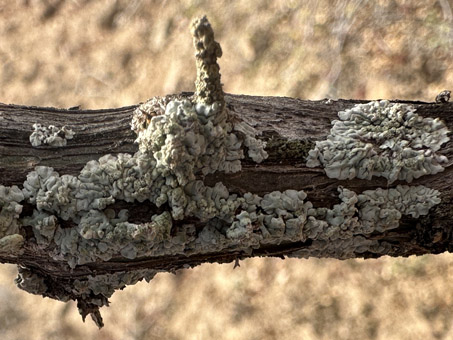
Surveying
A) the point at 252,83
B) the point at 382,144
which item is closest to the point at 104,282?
the point at 382,144

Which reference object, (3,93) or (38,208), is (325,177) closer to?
(38,208)

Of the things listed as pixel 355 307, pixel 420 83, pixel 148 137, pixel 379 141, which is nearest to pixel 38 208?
pixel 148 137

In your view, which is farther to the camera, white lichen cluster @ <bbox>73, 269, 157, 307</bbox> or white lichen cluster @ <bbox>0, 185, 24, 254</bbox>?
white lichen cluster @ <bbox>73, 269, 157, 307</bbox>

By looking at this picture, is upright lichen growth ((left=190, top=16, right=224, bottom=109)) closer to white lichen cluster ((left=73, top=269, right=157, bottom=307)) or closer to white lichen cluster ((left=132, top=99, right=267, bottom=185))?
white lichen cluster ((left=132, top=99, right=267, bottom=185))

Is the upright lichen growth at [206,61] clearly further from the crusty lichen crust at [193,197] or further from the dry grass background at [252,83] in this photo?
the dry grass background at [252,83]

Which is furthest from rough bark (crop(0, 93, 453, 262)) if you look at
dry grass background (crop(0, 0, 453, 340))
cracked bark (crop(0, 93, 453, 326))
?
dry grass background (crop(0, 0, 453, 340))
